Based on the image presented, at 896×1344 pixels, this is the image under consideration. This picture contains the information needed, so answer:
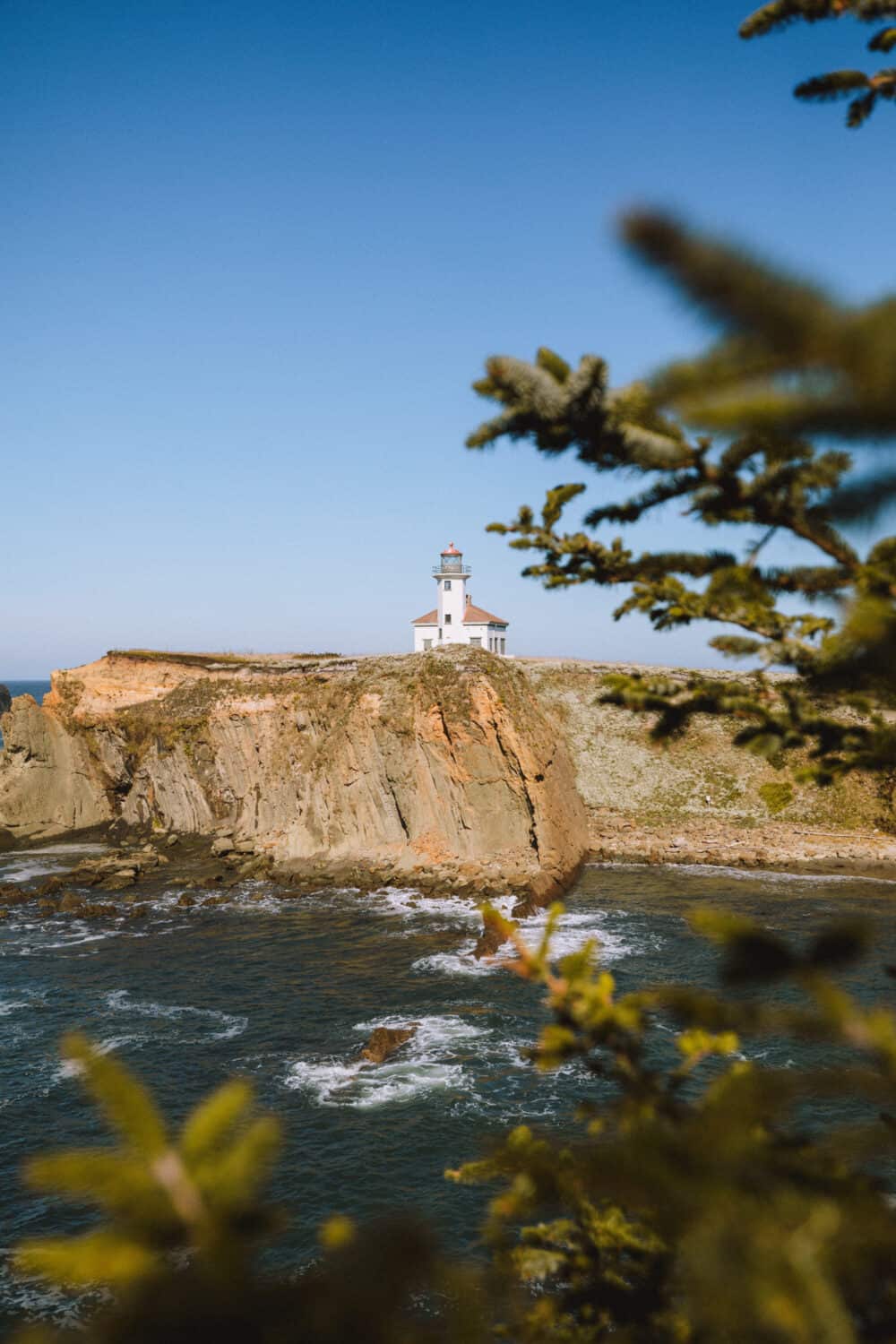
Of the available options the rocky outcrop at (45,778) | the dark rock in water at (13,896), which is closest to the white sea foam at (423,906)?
the dark rock in water at (13,896)

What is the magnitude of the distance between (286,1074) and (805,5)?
29.3 m

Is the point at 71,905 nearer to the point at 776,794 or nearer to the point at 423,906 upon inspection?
the point at 423,906

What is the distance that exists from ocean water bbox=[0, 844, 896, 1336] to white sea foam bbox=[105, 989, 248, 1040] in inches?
4.7

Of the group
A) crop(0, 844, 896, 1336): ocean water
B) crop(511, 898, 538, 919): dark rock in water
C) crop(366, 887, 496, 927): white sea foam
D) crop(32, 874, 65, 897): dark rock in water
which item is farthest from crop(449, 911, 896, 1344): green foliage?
crop(32, 874, 65, 897): dark rock in water

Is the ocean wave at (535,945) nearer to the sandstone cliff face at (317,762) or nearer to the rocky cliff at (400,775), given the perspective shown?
the sandstone cliff face at (317,762)

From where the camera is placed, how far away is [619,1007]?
5.32 metres

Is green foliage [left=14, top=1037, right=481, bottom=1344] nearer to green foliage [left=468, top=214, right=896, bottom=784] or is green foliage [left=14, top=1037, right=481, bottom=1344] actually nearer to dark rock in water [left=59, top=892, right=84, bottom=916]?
green foliage [left=468, top=214, right=896, bottom=784]

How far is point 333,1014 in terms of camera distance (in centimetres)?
3291

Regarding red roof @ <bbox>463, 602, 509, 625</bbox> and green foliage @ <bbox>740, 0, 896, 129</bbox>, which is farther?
red roof @ <bbox>463, 602, 509, 625</bbox>

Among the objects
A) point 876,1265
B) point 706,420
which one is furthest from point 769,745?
point 706,420

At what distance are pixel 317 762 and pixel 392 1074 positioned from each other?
110 ft

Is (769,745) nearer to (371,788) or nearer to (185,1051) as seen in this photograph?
(185,1051)

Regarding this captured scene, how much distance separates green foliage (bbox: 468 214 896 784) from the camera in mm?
2836

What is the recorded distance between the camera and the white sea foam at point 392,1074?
2606 cm
